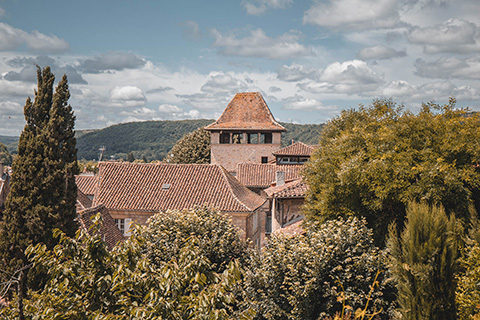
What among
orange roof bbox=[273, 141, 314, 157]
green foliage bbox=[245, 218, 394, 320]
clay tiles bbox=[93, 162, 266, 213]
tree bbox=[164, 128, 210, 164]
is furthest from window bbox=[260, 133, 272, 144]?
green foliage bbox=[245, 218, 394, 320]

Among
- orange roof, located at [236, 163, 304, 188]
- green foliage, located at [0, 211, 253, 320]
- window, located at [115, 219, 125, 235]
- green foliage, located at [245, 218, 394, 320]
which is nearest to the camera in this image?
green foliage, located at [0, 211, 253, 320]

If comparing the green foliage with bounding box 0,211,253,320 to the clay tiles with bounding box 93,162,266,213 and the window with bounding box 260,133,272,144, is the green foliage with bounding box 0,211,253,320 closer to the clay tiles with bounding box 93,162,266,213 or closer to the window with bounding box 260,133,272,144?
the clay tiles with bounding box 93,162,266,213

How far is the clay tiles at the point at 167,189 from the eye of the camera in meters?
28.1

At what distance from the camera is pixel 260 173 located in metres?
43.7

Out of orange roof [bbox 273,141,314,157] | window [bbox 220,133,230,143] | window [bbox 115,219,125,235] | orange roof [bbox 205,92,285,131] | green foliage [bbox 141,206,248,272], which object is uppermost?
orange roof [bbox 205,92,285,131]

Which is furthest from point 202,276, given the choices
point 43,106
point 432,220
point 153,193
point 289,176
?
point 289,176

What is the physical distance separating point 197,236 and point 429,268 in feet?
26.4

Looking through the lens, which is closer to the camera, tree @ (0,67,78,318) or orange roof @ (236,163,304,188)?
tree @ (0,67,78,318)

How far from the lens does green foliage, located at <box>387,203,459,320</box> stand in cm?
1012

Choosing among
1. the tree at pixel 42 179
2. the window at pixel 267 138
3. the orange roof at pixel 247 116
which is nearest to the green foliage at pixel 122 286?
the tree at pixel 42 179

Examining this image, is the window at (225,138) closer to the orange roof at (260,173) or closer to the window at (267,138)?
the window at (267,138)

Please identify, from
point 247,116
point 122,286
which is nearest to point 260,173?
point 247,116

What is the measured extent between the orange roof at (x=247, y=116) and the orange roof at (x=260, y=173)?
5.77 meters

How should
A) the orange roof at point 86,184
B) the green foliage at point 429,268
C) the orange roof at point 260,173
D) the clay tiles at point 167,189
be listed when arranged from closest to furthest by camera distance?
the green foliage at point 429,268 < the clay tiles at point 167,189 < the orange roof at point 260,173 < the orange roof at point 86,184
